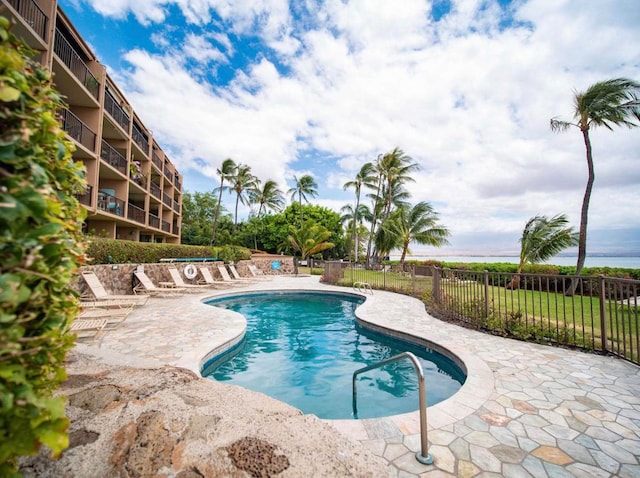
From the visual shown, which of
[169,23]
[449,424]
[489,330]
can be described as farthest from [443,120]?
[449,424]

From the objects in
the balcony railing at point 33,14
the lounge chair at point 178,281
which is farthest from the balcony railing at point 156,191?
the lounge chair at point 178,281

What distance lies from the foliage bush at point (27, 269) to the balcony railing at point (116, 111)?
19477 mm

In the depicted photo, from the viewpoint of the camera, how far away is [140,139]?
2008 cm

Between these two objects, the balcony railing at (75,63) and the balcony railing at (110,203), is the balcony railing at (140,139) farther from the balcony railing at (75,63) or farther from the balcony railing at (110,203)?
the balcony railing at (110,203)

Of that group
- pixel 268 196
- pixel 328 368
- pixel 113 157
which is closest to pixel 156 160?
pixel 113 157

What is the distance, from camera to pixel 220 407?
1882mm

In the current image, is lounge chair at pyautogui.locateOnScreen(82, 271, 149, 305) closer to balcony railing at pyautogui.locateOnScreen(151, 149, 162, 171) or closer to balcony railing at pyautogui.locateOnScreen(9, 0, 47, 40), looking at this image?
balcony railing at pyautogui.locateOnScreen(9, 0, 47, 40)

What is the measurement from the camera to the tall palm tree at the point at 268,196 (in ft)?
121

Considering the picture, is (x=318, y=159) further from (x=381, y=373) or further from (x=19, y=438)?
(x=19, y=438)

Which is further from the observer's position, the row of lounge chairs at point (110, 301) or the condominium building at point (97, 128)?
the condominium building at point (97, 128)

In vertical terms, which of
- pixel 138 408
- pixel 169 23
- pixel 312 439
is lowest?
pixel 312 439

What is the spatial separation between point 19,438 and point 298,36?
1288 cm

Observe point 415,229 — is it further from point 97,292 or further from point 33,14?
point 33,14

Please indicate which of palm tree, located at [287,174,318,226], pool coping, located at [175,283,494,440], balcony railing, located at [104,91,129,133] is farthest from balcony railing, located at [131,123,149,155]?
palm tree, located at [287,174,318,226]
